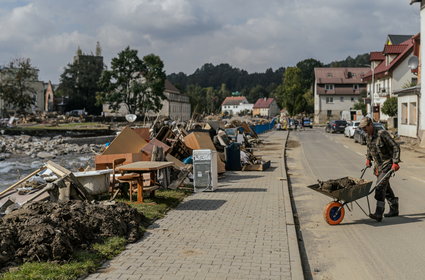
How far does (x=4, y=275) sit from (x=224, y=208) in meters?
5.64

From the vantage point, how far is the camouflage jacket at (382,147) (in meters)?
9.37

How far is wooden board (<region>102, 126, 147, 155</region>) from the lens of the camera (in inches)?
590

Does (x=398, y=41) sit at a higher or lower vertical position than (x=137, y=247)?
higher

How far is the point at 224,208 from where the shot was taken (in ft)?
35.0

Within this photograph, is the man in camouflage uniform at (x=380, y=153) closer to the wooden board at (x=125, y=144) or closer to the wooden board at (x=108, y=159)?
the wooden board at (x=108, y=159)

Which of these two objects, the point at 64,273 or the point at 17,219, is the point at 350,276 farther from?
the point at 17,219

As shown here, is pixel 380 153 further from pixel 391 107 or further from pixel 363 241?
pixel 391 107

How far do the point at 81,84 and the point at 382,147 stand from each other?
106 meters

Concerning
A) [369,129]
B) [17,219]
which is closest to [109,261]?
[17,219]

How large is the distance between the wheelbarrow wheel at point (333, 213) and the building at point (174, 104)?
3848 inches

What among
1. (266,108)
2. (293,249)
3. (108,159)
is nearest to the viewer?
(293,249)

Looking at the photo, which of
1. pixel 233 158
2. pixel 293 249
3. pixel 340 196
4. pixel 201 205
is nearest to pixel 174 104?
pixel 233 158

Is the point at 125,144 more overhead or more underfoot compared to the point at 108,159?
more overhead

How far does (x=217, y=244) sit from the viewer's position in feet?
24.6
